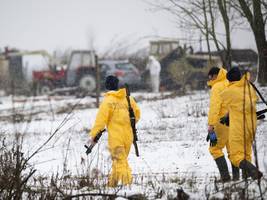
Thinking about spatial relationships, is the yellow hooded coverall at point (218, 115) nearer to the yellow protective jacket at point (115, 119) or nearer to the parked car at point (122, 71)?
the yellow protective jacket at point (115, 119)

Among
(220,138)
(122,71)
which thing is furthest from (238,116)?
(122,71)

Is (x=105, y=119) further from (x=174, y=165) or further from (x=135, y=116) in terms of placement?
(x=174, y=165)

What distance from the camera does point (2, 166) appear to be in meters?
5.29

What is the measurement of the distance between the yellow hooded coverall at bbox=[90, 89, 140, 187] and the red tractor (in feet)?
54.6

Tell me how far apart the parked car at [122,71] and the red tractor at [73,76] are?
63 cm

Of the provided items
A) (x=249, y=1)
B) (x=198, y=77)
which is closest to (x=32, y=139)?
(x=249, y=1)

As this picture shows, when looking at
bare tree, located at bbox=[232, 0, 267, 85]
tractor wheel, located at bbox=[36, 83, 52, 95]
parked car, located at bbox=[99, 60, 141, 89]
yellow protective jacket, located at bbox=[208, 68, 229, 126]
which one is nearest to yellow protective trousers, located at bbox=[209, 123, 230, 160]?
yellow protective jacket, located at bbox=[208, 68, 229, 126]

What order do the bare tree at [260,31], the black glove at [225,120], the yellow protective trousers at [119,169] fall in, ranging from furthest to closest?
1. the bare tree at [260,31]
2. the yellow protective trousers at [119,169]
3. the black glove at [225,120]

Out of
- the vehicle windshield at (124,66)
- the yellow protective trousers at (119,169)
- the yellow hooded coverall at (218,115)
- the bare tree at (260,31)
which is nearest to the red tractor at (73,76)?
the vehicle windshield at (124,66)

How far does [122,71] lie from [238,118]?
18.4 metres

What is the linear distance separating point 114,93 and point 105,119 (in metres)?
0.40

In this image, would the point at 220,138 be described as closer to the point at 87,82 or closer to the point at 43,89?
the point at 87,82

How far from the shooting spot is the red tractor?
24.6 m

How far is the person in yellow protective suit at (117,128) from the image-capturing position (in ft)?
21.7
